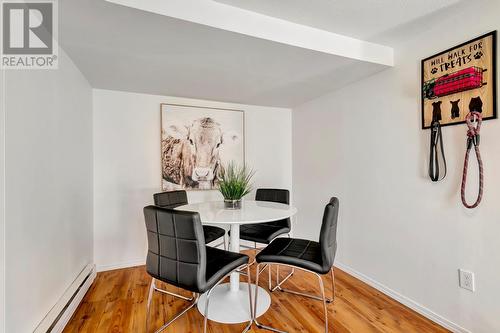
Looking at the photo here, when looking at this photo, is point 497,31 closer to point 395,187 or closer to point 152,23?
point 395,187

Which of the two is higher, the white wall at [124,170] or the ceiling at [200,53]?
the ceiling at [200,53]

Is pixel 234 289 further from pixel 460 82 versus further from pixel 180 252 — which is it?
pixel 460 82

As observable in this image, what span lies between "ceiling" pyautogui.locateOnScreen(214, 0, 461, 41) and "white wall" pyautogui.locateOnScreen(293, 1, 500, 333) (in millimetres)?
198

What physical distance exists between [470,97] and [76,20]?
2.53 m

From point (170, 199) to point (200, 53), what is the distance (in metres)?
1.49

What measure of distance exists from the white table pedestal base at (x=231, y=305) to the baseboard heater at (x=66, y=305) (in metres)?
0.94

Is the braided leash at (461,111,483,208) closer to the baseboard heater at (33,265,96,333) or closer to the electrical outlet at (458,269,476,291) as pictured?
the electrical outlet at (458,269,476,291)

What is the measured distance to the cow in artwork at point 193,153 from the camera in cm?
293

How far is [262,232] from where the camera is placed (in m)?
2.37

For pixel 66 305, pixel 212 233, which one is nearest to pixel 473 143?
pixel 212 233

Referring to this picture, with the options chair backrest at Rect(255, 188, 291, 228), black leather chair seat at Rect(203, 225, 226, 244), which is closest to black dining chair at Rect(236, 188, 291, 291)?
chair backrest at Rect(255, 188, 291, 228)

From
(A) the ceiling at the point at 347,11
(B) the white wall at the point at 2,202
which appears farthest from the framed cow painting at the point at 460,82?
(B) the white wall at the point at 2,202

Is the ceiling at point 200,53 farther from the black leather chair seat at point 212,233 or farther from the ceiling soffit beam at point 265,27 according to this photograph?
the black leather chair seat at point 212,233

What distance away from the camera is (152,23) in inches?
57.6
